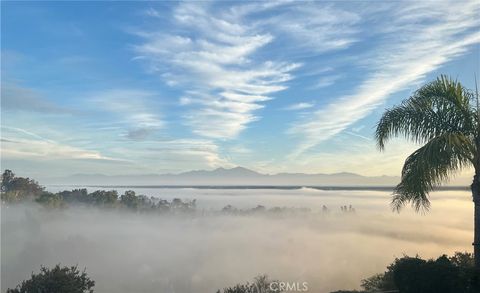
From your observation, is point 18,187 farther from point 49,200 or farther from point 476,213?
point 476,213

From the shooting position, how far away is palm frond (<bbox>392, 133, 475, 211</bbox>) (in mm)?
11609

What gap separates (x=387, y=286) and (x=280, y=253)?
11037cm

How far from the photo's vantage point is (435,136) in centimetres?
1269

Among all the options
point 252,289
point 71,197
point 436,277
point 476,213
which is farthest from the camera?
point 71,197

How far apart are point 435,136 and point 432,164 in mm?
1468

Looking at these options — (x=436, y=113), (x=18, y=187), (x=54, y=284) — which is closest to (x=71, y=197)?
(x=18, y=187)

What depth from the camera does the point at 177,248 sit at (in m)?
141

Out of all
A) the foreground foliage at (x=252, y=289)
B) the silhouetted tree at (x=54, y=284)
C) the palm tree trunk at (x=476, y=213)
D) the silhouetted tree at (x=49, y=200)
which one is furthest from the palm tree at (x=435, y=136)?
the silhouetted tree at (x=49, y=200)

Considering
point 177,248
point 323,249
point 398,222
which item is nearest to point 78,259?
point 177,248

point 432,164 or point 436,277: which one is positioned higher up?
point 432,164

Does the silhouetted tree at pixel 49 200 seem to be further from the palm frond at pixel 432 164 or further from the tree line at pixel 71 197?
the palm frond at pixel 432 164

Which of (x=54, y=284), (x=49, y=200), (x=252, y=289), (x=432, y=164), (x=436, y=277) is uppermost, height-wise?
(x=432, y=164)

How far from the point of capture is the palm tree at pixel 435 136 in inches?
462

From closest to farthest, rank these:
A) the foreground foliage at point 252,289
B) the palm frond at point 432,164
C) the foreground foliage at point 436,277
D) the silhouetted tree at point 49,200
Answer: the foreground foliage at point 436,277 < the palm frond at point 432,164 < the foreground foliage at point 252,289 < the silhouetted tree at point 49,200
